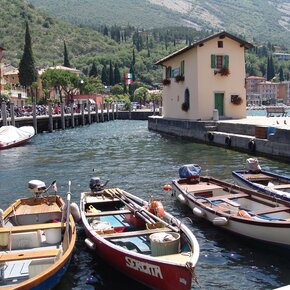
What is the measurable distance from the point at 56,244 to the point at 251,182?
25.6 feet

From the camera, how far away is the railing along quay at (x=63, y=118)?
155 feet

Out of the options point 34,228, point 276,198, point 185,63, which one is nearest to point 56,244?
point 34,228

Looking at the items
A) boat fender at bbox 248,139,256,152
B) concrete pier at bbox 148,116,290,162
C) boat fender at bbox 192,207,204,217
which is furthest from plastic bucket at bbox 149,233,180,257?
boat fender at bbox 248,139,256,152

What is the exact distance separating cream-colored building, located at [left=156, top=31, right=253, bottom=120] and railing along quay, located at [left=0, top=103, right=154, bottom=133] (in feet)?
52.4

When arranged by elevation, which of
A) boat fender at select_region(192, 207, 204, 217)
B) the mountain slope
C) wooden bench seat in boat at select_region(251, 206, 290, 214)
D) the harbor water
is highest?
the mountain slope

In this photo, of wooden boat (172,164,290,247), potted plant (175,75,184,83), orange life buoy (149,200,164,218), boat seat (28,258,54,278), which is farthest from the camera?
potted plant (175,75,184,83)

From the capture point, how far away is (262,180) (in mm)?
17312

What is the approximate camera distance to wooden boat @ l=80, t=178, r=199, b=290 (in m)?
8.64

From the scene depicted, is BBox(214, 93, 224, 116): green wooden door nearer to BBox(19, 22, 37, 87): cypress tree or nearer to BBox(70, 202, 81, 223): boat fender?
BBox(70, 202, 81, 223): boat fender

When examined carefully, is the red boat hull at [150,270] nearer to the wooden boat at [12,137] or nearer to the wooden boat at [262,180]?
the wooden boat at [262,180]

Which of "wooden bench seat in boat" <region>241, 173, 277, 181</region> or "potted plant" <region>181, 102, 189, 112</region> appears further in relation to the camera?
"potted plant" <region>181, 102, 189, 112</region>

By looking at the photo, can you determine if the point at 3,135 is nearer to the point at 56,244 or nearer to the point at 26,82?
the point at 56,244

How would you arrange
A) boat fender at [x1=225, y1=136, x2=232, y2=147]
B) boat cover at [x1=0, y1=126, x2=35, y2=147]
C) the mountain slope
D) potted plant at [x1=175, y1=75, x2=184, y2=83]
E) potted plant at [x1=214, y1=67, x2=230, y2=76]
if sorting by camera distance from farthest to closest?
the mountain slope < potted plant at [x1=175, y1=75, x2=184, y2=83] < potted plant at [x1=214, y1=67, x2=230, y2=76] < boat cover at [x1=0, y1=126, x2=35, y2=147] < boat fender at [x1=225, y1=136, x2=232, y2=147]

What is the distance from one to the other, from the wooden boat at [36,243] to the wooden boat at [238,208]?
13.2 ft
